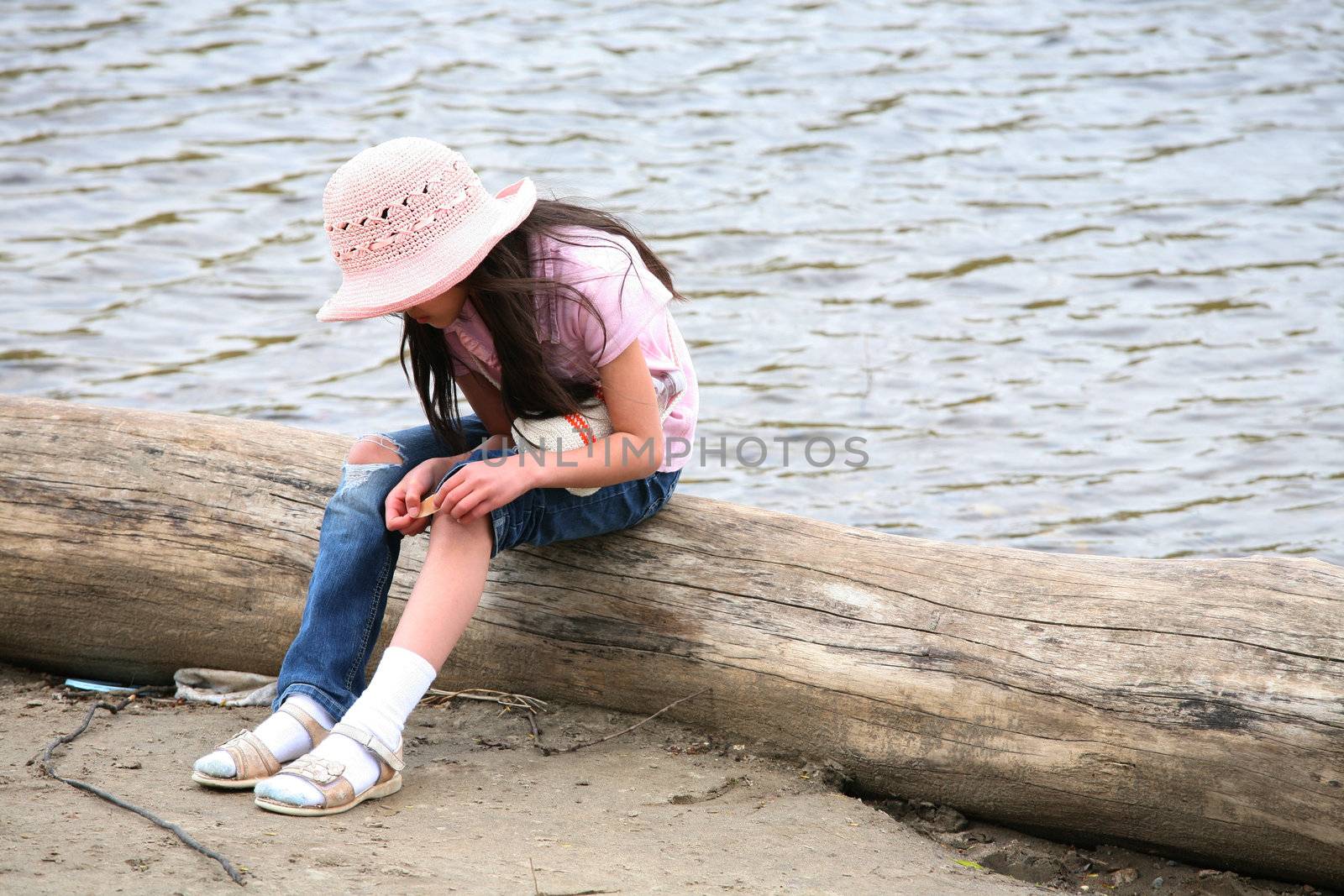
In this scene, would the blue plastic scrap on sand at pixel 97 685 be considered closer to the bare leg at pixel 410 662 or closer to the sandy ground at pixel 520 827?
the sandy ground at pixel 520 827

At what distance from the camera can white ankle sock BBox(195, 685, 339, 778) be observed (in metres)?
2.46

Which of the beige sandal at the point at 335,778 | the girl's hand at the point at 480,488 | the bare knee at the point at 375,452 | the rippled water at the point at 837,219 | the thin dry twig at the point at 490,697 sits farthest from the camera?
the rippled water at the point at 837,219

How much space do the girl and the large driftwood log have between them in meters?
0.30

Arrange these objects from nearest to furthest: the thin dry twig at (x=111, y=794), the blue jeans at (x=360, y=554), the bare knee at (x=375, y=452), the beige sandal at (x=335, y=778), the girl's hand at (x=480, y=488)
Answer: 1. the thin dry twig at (x=111, y=794)
2. the beige sandal at (x=335, y=778)
3. the girl's hand at (x=480, y=488)
4. the blue jeans at (x=360, y=554)
5. the bare knee at (x=375, y=452)

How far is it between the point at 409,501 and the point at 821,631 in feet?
2.85

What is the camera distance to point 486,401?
2.83 m

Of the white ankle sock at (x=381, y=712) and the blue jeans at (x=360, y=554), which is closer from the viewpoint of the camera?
the white ankle sock at (x=381, y=712)

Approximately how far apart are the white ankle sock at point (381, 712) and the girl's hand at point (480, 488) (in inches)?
11.0

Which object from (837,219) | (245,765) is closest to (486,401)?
(245,765)

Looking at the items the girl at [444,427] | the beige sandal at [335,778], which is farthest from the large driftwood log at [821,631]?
the beige sandal at [335,778]

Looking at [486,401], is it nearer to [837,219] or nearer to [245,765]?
[245,765]

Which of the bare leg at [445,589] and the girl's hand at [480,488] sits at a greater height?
the girl's hand at [480,488]

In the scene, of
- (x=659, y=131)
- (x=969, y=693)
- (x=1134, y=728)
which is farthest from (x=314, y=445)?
(x=659, y=131)

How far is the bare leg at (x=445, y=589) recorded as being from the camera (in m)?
2.51
